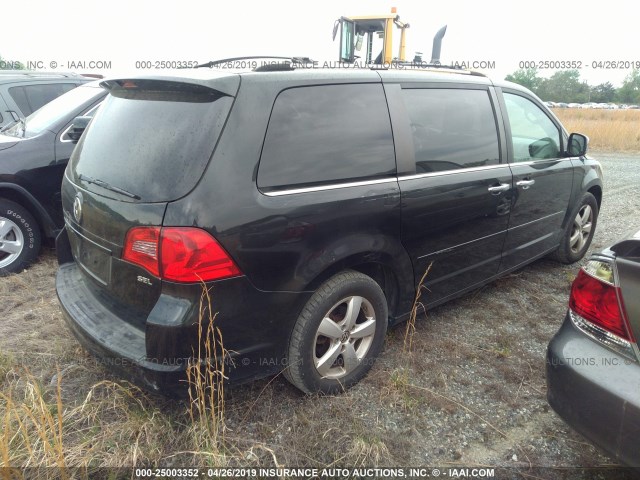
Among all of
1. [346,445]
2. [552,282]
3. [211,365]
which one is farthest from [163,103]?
[552,282]

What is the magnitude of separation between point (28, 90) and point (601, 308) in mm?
6333

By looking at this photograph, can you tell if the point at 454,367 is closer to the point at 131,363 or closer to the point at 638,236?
the point at 638,236

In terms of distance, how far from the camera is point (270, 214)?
2082 millimetres

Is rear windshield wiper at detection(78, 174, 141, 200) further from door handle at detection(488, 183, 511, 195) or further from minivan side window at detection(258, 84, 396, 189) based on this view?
door handle at detection(488, 183, 511, 195)

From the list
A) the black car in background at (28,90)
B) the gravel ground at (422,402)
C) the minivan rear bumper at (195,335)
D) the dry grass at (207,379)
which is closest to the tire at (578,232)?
the gravel ground at (422,402)

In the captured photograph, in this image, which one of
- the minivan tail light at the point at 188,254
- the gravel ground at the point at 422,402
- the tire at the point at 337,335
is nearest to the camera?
the minivan tail light at the point at 188,254

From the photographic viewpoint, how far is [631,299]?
1.77 meters

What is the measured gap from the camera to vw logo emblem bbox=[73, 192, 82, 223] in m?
2.39

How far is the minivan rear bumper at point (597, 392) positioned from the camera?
1.66 m

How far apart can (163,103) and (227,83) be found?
362mm

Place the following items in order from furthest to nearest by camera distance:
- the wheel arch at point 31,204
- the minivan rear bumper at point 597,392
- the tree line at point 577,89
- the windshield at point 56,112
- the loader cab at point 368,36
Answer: the tree line at point 577,89
the loader cab at point 368,36
the windshield at point 56,112
the wheel arch at point 31,204
the minivan rear bumper at point 597,392

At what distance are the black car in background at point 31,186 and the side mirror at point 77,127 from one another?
15 centimetres

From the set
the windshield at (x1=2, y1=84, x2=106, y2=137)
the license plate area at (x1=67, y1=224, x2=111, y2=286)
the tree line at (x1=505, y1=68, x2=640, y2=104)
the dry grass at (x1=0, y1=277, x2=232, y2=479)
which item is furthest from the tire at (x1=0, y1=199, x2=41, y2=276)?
the tree line at (x1=505, y1=68, x2=640, y2=104)

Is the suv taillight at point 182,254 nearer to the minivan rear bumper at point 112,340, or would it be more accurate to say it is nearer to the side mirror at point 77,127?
the minivan rear bumper at point 112,340
